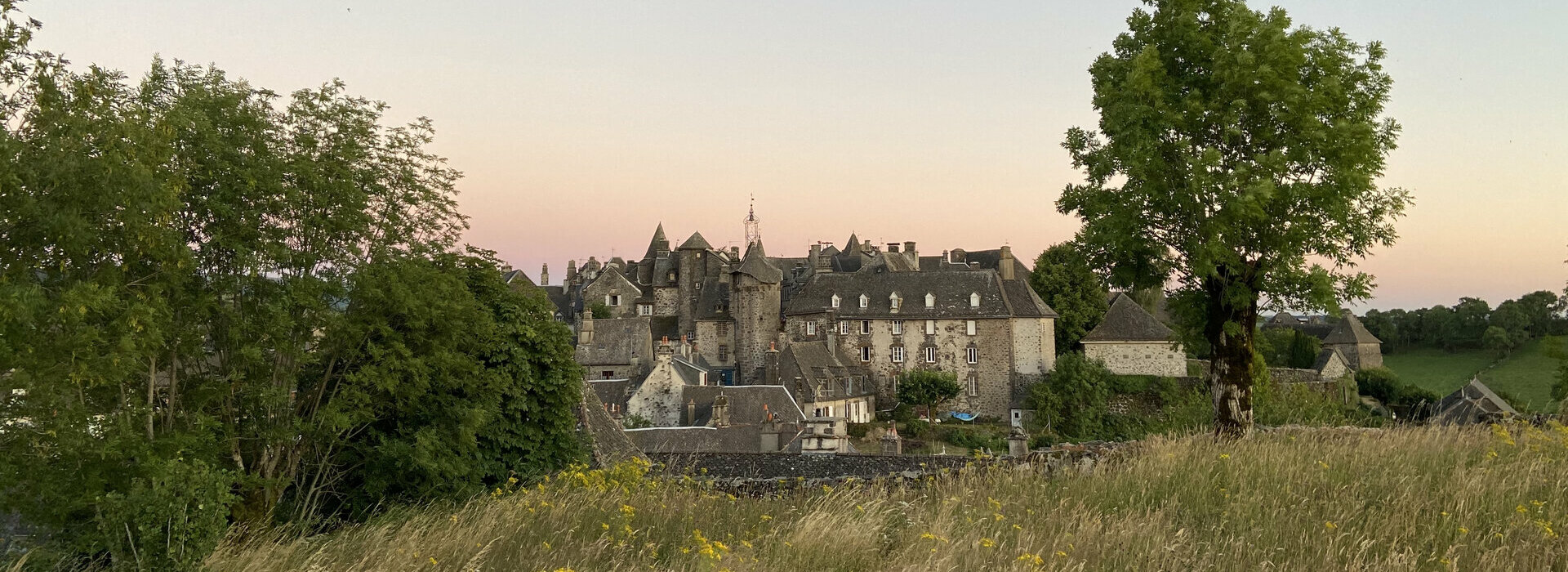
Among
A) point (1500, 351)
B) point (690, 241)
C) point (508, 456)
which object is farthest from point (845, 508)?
point (1500, 351)

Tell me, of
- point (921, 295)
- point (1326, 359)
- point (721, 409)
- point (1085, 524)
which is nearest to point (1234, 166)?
point (1085, 524)

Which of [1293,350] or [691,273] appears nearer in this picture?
[1293,350]

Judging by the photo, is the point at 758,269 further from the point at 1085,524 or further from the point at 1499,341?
the point at 1085,524

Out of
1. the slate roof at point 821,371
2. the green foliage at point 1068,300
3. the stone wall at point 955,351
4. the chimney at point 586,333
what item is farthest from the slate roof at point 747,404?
the green foliage at point 1068,300

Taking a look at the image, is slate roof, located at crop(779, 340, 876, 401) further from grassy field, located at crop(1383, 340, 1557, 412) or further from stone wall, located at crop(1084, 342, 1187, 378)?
grassy field, located at crop(1383, 340, 1557, 412)

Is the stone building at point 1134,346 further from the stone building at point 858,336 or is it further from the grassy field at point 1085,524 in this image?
the grassy field at point 1085,524

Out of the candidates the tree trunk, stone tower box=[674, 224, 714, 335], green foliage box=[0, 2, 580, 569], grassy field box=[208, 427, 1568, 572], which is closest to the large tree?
the tree trunk

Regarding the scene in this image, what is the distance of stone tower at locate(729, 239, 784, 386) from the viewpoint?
2447 inches

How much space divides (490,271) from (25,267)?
10.6 meters

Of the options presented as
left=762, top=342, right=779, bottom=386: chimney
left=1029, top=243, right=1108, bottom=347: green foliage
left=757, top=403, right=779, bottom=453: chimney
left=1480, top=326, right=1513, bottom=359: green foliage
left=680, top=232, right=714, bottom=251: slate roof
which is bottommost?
left=757, top=403, right=779, bottom=453: chimney

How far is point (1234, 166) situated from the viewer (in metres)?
14.0

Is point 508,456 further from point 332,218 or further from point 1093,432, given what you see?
point 1093,432

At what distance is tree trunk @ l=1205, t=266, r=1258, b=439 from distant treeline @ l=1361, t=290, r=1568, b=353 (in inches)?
2185

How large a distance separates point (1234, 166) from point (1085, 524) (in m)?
9.29
